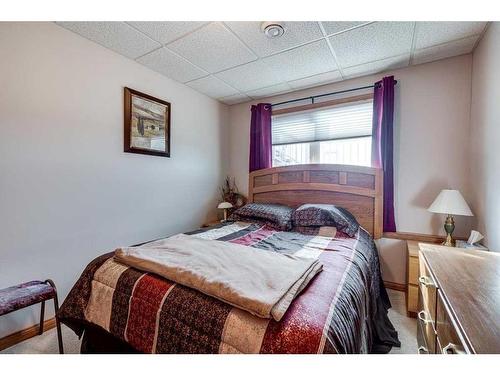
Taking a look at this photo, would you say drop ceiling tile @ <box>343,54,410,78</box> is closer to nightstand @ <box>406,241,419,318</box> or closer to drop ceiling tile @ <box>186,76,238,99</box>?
drop ceiling tile @ <box>186,76,238,99</box>

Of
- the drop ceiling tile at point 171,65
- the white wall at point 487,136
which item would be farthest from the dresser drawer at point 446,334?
the drop ceiling tile at point 171,65

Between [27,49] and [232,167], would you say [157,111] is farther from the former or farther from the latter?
[232,167]

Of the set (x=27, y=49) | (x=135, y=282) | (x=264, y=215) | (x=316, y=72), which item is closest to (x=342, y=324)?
(x=135, y=282)

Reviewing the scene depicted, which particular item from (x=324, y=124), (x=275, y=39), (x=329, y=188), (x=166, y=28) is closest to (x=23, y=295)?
(x=166, y=28)

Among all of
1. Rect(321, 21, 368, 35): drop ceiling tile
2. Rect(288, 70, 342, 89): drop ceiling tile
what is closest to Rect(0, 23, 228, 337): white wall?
Rect(288, 70, 342, 89): drop ceiling tile

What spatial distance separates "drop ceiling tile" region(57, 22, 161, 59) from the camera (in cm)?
183

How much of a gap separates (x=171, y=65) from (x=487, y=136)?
2902 mm

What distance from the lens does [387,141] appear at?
8.02 feet

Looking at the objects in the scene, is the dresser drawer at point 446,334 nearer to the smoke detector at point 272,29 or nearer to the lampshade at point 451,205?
the lampshade at point 451,205

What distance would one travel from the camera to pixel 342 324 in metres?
0.91

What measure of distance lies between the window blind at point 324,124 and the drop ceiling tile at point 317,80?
31cm

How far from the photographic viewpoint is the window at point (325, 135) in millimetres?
2725

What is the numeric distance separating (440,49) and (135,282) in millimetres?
3068
